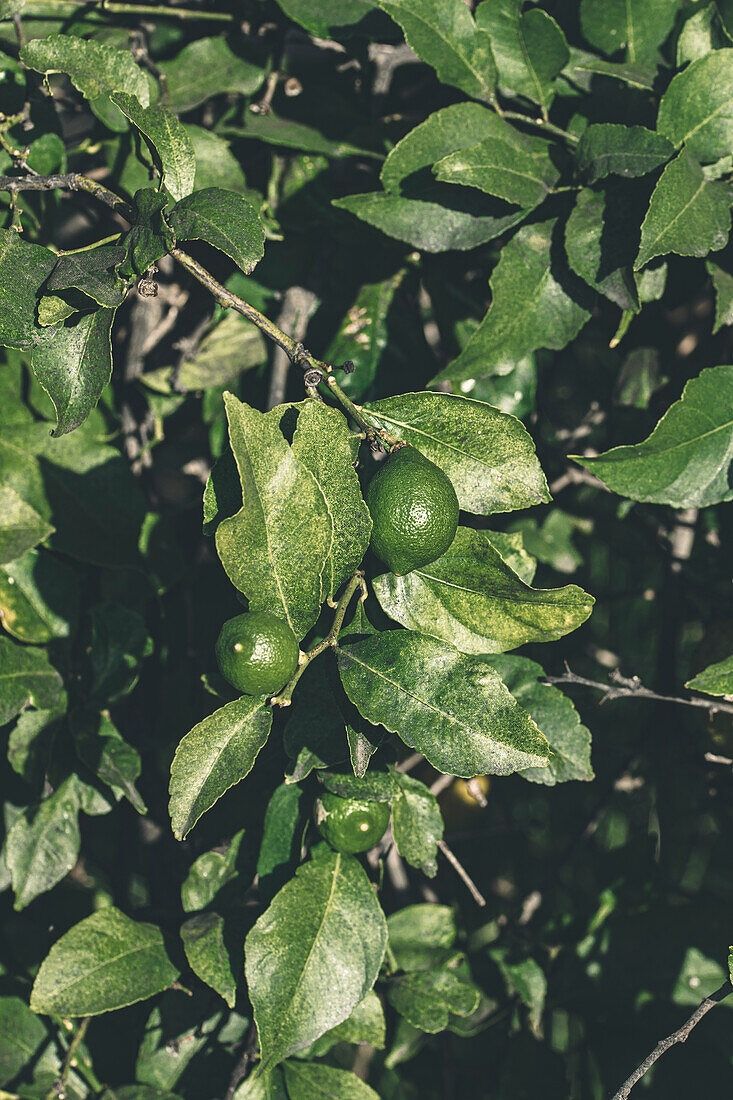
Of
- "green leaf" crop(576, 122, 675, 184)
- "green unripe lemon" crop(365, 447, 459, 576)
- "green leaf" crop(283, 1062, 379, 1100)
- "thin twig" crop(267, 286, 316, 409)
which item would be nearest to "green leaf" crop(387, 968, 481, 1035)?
"green leaf" crop(283, 1062, 379, 1100)

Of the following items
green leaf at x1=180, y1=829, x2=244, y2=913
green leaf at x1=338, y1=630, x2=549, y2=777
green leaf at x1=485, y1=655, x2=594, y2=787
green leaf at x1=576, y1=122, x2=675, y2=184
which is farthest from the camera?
green leaf at x1=180, y1=829, x2=244, y2=913

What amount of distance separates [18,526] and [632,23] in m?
→ 1.22

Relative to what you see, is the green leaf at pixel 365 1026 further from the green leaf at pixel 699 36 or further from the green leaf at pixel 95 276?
the green leaf at pixel 699 36

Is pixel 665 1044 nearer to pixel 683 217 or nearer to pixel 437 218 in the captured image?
pixel 683 217

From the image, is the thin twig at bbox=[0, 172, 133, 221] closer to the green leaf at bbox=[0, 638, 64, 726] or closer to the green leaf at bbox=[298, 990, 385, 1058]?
the green leaf at bbox=[0, 638, 64, 726]

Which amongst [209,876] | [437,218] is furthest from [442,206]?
[209,876]

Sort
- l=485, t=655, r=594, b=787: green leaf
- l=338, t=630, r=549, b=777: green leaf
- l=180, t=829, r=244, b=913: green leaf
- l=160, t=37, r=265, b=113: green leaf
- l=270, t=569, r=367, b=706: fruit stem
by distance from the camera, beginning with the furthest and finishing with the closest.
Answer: l=160, t=37, r=265, b=113: green leaf
l=180, t=829, r=244, b=913: green leaf
l=485, t=655, r=594, b=787: green leaf
l=270, t=569, r=367, b=706: fruit stem
l=338, t=630, r=549, b=777: green leaf

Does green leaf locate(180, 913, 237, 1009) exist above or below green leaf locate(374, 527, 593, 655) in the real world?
below

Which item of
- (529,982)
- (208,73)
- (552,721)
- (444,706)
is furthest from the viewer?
(529,982)

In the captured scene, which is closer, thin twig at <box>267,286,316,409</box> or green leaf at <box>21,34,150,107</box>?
green leaf at <box>21,34,150,107</box>

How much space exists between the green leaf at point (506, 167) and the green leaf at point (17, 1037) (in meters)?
1.47

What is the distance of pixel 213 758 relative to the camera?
2.77 ft

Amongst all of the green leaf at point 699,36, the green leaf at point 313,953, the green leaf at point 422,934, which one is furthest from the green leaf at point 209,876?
the green leaf at point 699,36

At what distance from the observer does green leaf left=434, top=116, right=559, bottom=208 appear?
1.02m
